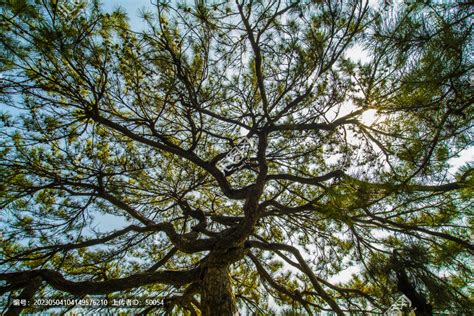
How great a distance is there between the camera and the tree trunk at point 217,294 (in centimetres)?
201

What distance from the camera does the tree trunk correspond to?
2.01 metres

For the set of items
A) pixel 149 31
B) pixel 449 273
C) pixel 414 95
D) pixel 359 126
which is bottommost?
pixel 449 273

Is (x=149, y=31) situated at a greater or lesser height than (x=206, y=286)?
greater

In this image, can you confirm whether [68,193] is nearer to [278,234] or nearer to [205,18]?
[205,18]

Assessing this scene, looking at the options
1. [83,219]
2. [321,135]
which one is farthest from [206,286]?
[321,135]

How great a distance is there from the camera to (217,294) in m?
2.09

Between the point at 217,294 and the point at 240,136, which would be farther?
the point at 240,136

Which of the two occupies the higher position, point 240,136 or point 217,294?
point 240,136

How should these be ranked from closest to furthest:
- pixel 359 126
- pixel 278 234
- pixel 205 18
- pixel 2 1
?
pixel 2 1 < pixel 205 18 < pixel 359 126 < pixel 278 234

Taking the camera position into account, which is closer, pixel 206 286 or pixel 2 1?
pixel 2 1

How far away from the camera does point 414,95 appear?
6.75 feet

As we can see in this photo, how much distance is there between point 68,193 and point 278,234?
252 cm

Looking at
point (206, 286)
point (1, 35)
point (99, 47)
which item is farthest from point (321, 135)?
point (1, 35)

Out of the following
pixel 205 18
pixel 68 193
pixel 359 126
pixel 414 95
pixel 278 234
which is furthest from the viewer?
pixel 278 234
